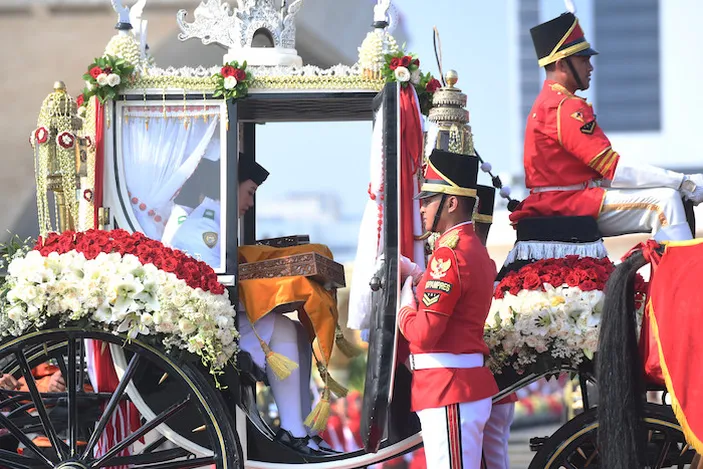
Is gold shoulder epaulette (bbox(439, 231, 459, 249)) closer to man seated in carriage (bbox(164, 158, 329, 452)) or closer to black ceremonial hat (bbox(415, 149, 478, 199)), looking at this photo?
black ceremonial hat (bbox(415, 149, 478, 199))

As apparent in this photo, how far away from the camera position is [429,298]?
176 inches

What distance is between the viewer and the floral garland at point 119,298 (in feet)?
15.7

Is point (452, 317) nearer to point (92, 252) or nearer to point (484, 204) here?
point (484, 204)

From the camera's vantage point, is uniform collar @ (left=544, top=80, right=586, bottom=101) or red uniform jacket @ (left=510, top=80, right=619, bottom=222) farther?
uniform collar @ (left=544, top=80, right=586, bottom=101)

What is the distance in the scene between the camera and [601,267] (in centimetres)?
498

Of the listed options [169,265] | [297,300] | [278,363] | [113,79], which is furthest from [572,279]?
[113,79]

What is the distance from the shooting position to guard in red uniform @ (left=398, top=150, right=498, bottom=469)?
451 cm

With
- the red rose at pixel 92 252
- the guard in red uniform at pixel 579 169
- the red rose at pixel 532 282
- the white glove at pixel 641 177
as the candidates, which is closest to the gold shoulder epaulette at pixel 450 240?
the red rose at pixel 532 282

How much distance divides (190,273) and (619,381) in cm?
183

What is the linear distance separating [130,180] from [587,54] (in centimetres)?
218

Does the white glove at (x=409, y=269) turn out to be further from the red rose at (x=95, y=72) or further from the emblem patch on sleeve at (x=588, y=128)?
the red rose at (x=95, y=72)

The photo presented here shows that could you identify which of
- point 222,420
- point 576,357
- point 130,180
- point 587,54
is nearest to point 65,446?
point 222,420

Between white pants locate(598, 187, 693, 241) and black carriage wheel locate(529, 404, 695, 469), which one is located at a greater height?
white pants locate(598, 187, 693, 241)

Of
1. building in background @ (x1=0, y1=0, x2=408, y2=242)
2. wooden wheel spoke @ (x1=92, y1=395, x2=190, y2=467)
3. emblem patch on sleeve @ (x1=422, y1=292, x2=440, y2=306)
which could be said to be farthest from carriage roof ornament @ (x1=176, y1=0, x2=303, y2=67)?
building in background @ (x1=0, y1=0, x2=408, y2=242)
